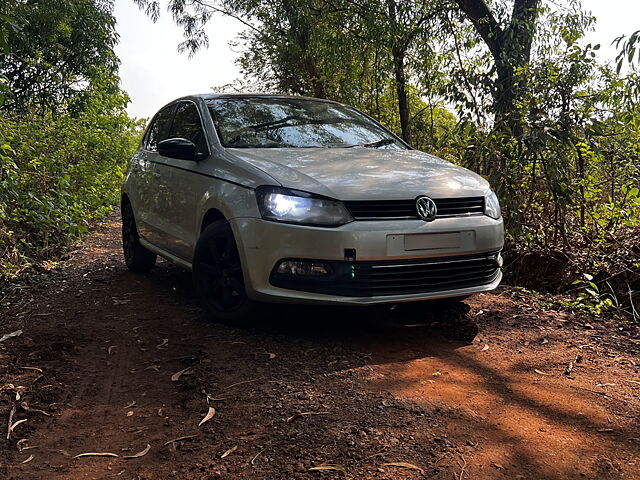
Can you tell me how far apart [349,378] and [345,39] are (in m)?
7.86

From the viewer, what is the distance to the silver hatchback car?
3.62 m

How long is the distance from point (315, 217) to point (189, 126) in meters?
2.06

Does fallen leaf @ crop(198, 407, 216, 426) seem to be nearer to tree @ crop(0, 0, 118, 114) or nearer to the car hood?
the car hood

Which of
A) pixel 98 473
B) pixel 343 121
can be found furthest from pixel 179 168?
pixel 98 473

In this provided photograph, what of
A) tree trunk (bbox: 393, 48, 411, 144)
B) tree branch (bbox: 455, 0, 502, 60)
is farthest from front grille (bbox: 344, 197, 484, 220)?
tree trunk (bbox: 393, 48, 411, 144)

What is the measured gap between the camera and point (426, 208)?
3.75 metres

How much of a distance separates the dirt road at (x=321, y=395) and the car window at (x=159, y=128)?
1.79 metres

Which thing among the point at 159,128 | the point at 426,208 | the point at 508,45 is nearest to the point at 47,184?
the point at 159,128

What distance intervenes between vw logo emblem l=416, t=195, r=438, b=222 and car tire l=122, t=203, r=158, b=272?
357cm

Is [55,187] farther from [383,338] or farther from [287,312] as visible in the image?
[383,338]

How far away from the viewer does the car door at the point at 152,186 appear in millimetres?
5395

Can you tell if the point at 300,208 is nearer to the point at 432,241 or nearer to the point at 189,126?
the point at 432,241

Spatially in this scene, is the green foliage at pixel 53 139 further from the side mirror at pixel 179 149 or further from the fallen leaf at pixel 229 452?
the fallen leaf at pixel 229 452

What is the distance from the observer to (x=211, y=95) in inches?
208
